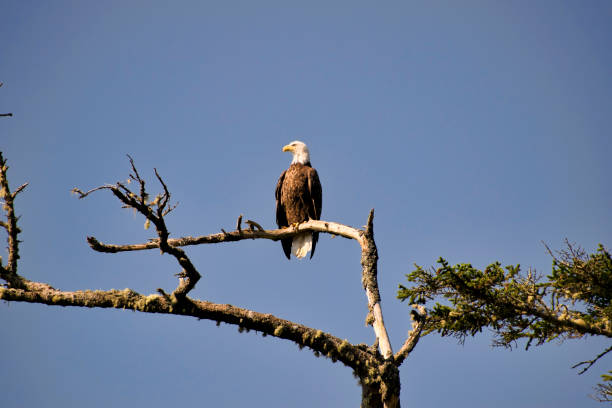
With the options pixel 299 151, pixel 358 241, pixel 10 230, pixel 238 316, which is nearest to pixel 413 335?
pixel 358 241

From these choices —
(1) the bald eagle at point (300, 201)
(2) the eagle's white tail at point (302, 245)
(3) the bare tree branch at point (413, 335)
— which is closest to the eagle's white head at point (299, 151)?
(1) the bald eagle at point (300, 201)

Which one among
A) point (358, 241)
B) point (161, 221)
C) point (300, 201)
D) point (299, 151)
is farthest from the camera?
point (299, 151)

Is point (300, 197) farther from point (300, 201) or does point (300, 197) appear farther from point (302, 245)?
point (302, 245)

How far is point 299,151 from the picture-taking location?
10.2 meters

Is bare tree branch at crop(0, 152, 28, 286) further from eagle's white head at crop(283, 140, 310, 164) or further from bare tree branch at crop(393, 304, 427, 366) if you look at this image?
eagle's white head at crop(283, 140, 310, 164)

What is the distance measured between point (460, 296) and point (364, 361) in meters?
1.91

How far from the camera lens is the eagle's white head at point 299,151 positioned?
1006 centimetres

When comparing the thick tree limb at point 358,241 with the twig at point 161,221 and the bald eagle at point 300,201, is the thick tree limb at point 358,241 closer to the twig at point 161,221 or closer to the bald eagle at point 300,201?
the twig at point 161,221

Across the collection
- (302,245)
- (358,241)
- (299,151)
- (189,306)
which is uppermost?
(299,151)

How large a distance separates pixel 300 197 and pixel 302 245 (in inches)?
34.1

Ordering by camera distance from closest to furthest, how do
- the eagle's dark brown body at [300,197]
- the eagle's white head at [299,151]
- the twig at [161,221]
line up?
the twig at [161,221]
the eagle's dark brown body at [300,197]
the eagle's white head at [299,151]

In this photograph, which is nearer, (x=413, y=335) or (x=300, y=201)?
(x=413, y=335)

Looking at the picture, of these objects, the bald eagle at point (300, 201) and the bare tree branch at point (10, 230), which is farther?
the bald eagle at point (300, 201)

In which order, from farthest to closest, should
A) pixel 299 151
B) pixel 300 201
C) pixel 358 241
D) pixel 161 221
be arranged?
pixel 299 151 → pixel 300 201 → pixel 358 241 → pixel 161 221
